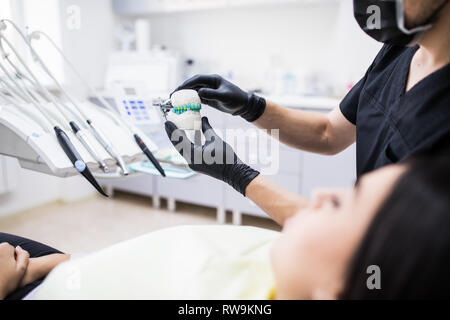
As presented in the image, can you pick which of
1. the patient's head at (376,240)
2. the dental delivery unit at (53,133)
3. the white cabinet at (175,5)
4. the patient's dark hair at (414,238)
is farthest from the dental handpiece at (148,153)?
the white cabinet at (175,5)

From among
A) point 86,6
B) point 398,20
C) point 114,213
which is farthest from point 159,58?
point 398,20

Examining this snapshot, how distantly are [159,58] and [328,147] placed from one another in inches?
76.8

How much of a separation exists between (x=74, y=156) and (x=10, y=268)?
0.29m

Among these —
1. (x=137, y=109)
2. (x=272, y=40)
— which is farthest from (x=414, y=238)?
(x=272, y=40)

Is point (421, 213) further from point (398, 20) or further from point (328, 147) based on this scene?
point (328, 147)

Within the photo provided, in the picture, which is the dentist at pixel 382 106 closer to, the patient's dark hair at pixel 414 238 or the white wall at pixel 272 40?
the patient's dark hair at pixel 414 238

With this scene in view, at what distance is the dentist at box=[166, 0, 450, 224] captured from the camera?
29.0 inches

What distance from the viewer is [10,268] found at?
30.6 inches

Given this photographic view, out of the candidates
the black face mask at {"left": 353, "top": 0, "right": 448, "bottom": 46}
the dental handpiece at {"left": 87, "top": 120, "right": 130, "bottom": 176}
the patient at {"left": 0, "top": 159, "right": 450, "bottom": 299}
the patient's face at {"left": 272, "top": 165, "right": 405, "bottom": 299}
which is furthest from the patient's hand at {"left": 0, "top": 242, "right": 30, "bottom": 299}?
the black face mask at {"left": 353, "top": 0, "right": 448, "bottom": 46}

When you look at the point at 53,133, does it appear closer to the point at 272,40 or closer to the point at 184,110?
the point at 184,110

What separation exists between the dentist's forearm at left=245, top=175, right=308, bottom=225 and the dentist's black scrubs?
215mm

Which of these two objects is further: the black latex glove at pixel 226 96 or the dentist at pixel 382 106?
the black latex glove at pixel 226 96

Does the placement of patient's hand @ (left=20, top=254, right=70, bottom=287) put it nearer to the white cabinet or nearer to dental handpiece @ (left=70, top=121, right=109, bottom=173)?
dental handpiece @ (left=70, top=121, right=109, bottom=173)

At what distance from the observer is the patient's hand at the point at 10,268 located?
752 millimetres
